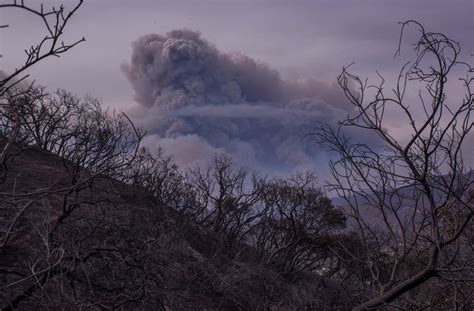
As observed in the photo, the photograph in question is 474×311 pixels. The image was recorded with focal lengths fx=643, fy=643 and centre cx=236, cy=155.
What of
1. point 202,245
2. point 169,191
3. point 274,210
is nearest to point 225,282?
point 202,245

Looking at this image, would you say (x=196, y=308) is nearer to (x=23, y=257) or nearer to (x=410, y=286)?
(x=23, y=257)

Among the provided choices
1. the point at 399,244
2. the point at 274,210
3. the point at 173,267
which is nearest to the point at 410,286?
the point at 399,244

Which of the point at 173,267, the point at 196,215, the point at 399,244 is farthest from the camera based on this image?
the point at 196,215

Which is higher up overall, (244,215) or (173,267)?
(244,215)

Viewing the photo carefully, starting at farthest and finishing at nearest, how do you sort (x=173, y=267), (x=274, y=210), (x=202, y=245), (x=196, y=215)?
(x=274, y=210) < (x=196, y=215) < (x=202, y=245) < (x=173, y=267)

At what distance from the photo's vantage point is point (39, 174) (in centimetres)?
2189

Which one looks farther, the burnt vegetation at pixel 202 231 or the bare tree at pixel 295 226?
the bare tree at pixel 295 226

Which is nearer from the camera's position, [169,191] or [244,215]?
[169,191]

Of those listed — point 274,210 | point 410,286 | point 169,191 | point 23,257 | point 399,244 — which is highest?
point 274,210

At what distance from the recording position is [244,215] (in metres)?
29.3

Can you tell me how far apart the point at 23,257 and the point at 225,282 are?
26.0 ft

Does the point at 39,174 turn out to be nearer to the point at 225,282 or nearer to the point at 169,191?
the point at 169,191

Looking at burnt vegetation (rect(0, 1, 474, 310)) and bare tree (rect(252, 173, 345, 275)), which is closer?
burnt vegetation (rect(0, 1, 474, 310))

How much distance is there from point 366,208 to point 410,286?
1068 mm
